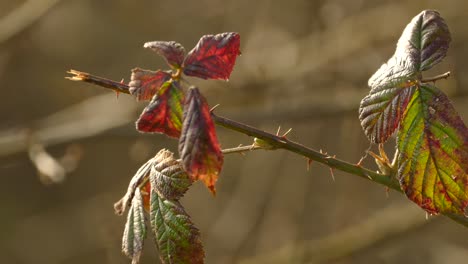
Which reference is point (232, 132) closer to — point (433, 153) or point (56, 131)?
point (56, 131)

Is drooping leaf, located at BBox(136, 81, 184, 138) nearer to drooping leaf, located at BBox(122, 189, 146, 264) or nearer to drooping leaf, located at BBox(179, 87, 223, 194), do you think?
drooping leaf, located at BBox(179, 87, 223, 194)

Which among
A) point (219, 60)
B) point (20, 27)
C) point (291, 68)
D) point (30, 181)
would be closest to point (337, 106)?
point (291, 68)

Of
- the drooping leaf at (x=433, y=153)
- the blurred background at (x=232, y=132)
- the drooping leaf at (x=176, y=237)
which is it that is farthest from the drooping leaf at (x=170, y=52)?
the blurred background at (x=232, y=132)

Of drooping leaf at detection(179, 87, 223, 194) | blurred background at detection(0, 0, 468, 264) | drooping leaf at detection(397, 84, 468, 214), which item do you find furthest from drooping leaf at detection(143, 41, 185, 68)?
blurred background at detection(0, 0, 468, 264)

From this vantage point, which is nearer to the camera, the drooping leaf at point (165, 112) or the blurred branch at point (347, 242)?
the drooping leaf at point (165, 112)

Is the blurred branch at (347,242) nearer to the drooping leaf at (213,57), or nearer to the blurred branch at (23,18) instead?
the blurred branch at (23,18)

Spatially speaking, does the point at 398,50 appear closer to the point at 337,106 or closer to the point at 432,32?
the point at 432,32
